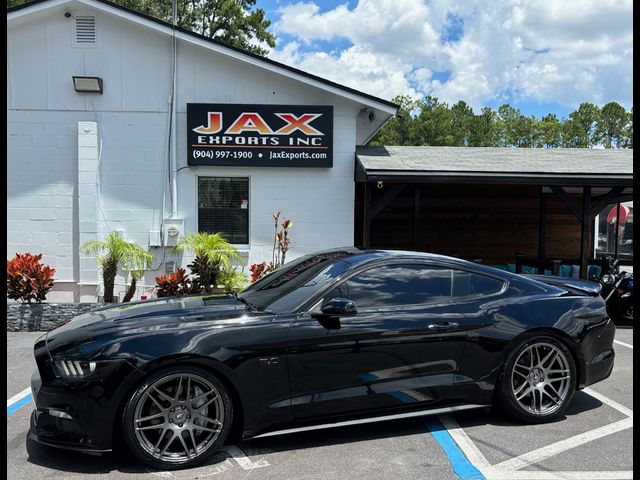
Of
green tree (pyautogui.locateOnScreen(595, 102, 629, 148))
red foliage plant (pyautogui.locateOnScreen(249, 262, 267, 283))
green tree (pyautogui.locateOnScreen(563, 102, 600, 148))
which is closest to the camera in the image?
red foliage plant (pyautogui.locateOnScreen(249, 262, 267, 283))

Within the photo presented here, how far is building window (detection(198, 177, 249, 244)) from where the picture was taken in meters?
10.4

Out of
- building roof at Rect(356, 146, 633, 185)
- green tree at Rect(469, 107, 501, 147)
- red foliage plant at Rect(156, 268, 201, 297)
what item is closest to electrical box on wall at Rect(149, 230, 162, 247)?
red foliage plant at Rect(156, 268, 201, 297)

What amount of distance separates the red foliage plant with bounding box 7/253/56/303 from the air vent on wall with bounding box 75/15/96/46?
4257 millimetres

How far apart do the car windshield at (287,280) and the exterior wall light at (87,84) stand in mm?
6670

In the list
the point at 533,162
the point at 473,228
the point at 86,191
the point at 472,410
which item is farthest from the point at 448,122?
the point at 472,410

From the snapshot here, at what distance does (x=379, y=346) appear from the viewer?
13.4 ft

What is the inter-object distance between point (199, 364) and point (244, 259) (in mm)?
6744

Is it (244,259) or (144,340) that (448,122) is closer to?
(244,259)

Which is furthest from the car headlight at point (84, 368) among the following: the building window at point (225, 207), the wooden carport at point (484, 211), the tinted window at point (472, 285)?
the wooden carport at point (484, 211)

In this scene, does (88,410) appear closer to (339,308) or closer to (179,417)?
(179,417)

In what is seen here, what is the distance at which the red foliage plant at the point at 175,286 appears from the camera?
851 cm

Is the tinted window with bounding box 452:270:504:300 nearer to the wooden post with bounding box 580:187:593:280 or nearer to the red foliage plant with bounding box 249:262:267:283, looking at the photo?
the red foliage plant with bounding box 249:262:267:283

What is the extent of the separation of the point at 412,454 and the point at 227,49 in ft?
26.8

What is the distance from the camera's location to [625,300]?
889 centimetres
